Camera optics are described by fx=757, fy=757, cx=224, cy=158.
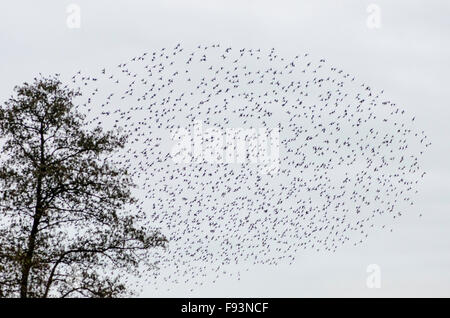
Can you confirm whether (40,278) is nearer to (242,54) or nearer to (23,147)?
(23,147)

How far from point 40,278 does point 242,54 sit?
37.8 ft

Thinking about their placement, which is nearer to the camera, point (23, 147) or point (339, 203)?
point (339, 203)

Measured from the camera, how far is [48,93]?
101ft

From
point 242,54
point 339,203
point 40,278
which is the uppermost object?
point 242,54
